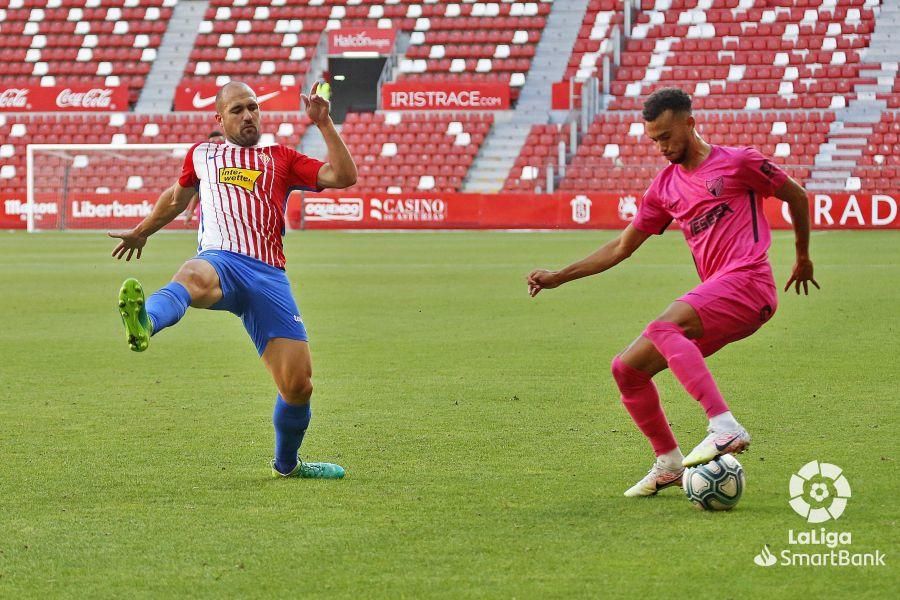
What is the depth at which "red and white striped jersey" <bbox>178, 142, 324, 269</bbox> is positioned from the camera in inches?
247

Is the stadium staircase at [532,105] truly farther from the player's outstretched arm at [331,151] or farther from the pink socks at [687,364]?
the pink socks at [687,364]

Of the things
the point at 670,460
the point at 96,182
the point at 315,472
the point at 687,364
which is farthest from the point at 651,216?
the point at 96,182

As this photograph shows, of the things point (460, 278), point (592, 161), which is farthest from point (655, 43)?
point (460, 278)

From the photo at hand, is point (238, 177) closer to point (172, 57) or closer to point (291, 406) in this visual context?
point (291, 406)

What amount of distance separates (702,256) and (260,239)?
6.37 feet

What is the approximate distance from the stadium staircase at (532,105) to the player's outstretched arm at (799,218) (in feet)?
108

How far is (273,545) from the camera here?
4797 millimetres

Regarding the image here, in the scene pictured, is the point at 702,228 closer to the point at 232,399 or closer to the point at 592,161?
the point at 232,399

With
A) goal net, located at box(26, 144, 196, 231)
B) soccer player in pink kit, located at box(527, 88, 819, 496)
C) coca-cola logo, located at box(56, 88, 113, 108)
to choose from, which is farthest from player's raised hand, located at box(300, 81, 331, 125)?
coca-cola logo, located at box(56, 88, 113, 108)

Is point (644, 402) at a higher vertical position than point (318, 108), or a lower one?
lower

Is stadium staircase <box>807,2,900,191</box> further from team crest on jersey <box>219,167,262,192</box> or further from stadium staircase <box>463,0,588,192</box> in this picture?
team crest on jersey <box>219,167,262,192</box>

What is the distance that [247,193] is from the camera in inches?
248

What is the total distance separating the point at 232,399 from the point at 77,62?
39180mm

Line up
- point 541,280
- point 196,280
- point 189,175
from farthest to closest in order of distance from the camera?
point 189,175 < point 541,280 < point 196,280
